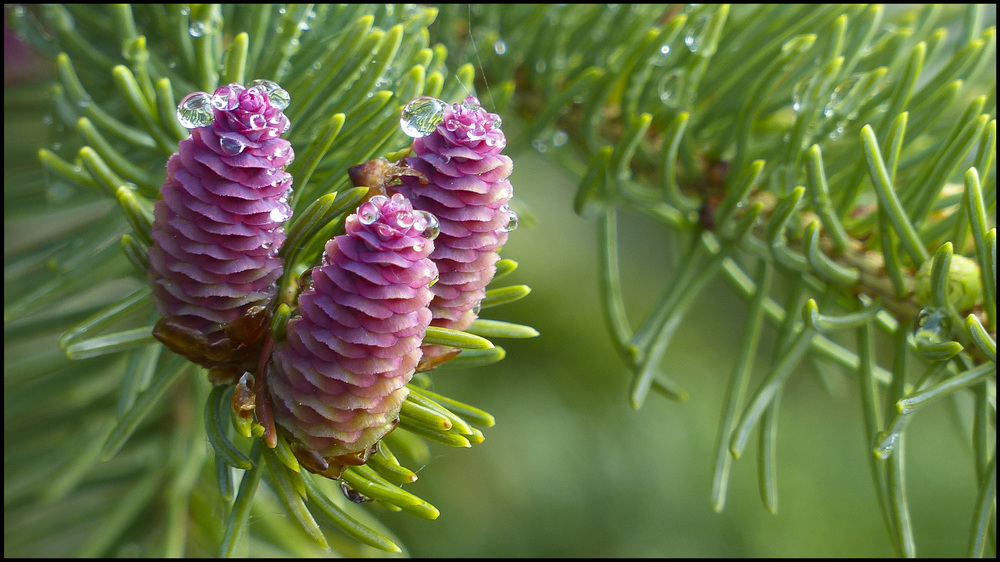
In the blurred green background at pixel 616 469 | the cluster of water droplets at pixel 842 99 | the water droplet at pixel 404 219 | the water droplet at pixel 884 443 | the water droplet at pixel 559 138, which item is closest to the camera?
the water droplet at pixel 404 219

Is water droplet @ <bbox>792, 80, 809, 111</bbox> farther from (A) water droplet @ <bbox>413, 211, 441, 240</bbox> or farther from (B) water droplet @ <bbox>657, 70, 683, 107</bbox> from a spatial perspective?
(A) water droplet @ <bbox>413, 211, 441, 240</bbox>

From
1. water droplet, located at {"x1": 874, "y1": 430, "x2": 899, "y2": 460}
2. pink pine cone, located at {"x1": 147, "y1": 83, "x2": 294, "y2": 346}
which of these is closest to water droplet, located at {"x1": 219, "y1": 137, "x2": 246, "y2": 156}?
pink pine cone, located at {"x1": 147, "y1": 83, "x2": 294, "y2": 346}

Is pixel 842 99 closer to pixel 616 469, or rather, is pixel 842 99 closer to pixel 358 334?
pixel 358 334

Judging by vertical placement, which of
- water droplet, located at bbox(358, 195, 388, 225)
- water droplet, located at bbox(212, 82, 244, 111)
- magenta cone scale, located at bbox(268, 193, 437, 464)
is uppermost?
water droplet, located at bbox(212, 82, 244, 111)

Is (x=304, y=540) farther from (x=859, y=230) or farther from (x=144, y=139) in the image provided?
(x=859, y=230)

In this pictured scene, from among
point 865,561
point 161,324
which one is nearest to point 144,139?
point 161,324

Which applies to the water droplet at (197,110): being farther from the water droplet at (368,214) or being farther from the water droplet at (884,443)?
the water droplet at (884,443)

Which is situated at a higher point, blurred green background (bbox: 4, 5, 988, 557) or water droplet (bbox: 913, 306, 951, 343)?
water droplet (bbox: 913, 306, 951, 343)

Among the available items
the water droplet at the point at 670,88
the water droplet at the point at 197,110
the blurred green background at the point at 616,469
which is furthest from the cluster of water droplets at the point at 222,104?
the blurred green background at the point at 616,469
